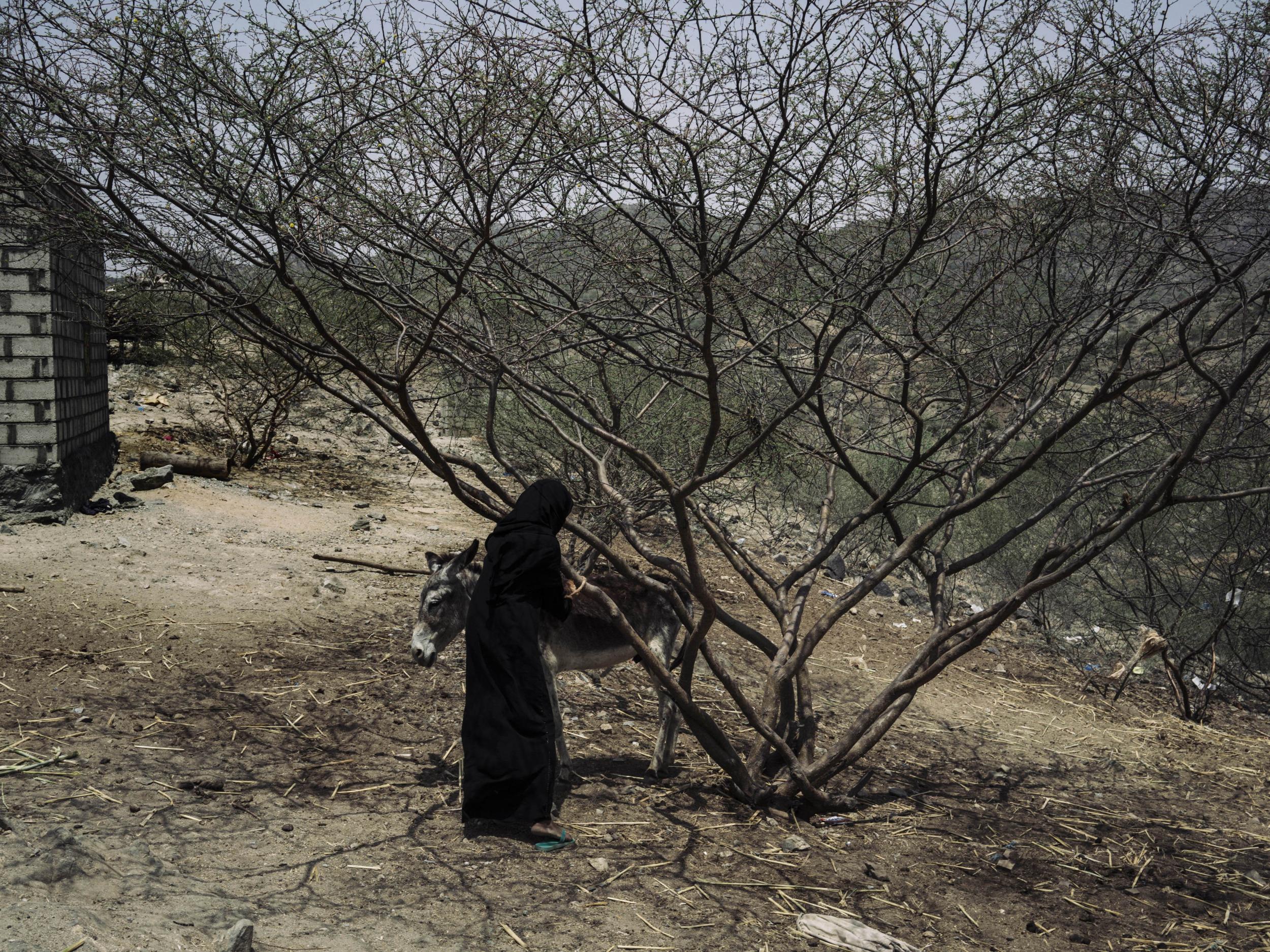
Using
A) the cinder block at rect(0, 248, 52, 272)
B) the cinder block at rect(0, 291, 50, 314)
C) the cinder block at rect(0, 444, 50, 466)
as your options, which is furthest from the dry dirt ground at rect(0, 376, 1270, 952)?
the cinder block at rect(0, 248, 52, 272)

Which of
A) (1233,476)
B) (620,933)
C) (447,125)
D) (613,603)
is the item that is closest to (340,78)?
(447,125)

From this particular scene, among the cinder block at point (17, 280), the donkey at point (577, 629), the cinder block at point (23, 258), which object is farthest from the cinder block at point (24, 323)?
the donkey at point (577, 629)

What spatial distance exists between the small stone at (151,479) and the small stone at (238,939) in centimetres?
891

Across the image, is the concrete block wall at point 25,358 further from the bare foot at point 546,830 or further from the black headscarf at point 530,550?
the bare foot at point 546,830

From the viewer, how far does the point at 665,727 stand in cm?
597

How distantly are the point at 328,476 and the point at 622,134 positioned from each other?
37.7ft

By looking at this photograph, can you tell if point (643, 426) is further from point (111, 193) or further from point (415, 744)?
point (111, 193)

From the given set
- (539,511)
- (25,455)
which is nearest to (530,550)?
(539,511)

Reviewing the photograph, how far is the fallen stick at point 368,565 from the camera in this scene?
9.70 m

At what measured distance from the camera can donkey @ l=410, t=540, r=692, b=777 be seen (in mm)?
5449

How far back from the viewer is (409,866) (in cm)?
455

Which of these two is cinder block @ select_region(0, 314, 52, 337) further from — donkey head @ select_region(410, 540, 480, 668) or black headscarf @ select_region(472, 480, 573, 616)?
black headscarf @ select_region(472, 480, 573, 616)

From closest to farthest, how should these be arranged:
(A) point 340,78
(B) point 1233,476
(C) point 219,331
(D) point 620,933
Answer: (D) point 620,933 < (A) point 340,78 < (B) point 1233,476 < (C) point 219,331

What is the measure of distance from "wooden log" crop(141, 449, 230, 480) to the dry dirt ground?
10.5ft
